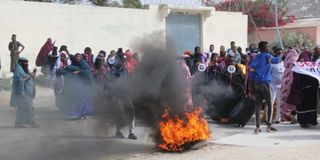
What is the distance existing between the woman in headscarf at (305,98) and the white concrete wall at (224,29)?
558 inches

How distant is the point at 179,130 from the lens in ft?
26.7

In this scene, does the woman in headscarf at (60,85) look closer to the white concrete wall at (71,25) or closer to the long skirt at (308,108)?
the white concrete wall at (71,25)

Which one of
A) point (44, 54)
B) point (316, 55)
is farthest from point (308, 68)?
point (44, 54)

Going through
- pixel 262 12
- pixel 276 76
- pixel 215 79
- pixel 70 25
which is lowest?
pixel 215 79

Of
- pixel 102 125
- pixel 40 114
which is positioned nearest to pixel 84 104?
pixel 40 114

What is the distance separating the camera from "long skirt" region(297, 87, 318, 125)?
1070 cm

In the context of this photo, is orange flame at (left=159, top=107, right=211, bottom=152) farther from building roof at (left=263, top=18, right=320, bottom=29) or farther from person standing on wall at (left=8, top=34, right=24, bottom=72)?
building roof at (left=263, top=18, right=320, bottom=29)

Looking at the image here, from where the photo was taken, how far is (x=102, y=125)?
376 inches

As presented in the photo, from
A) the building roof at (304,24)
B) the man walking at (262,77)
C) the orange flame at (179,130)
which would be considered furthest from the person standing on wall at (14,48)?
the building roof at (304,24)

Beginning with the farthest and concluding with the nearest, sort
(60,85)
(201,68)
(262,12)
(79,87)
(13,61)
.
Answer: (262,12) < (13,61) < (60,85) < (79,87) < (201,68)

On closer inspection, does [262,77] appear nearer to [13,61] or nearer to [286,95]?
[286,95]

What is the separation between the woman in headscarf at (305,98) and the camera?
10664 millimetres

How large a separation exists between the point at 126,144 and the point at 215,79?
358 cm

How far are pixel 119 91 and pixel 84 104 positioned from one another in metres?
3.65
